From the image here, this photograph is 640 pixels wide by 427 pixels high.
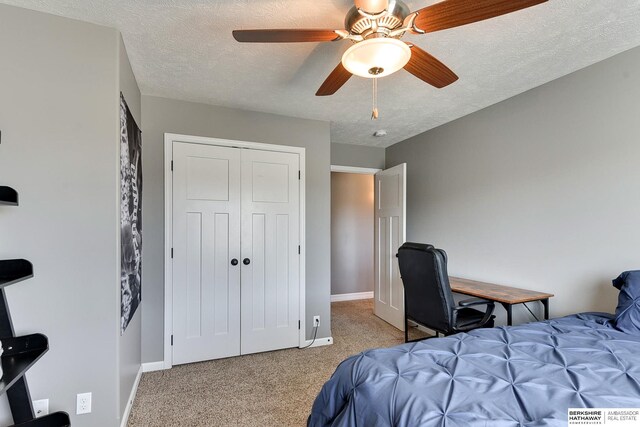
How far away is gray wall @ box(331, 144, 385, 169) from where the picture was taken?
4.09m

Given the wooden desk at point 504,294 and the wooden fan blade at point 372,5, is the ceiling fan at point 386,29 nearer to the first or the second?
the wooden fan blade at point 372,5

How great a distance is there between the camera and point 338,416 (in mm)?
1189

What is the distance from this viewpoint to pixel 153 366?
269 cm

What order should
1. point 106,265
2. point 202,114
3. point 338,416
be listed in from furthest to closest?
point 202,114 → point 106,265 → point 338,416

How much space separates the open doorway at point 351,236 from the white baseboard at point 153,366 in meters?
2.92

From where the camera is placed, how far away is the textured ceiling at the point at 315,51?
161 centimetres

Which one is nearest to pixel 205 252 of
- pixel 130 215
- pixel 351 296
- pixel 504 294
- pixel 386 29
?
pixel 130 215

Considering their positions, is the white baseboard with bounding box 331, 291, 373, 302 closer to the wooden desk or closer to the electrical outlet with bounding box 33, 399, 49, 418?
the wooden desk

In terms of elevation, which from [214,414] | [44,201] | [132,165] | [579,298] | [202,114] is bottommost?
[214,414]

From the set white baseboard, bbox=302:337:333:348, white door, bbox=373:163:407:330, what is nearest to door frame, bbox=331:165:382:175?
white door, bbox=373:163:407:330

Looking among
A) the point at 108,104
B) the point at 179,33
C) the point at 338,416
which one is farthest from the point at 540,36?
the point at 108,104

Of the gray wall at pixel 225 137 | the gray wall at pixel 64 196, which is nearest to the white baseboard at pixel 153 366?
the gray wall at pixel 225 137

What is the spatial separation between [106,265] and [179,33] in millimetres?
1418

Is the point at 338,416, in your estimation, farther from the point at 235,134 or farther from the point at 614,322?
the point at 235,134
